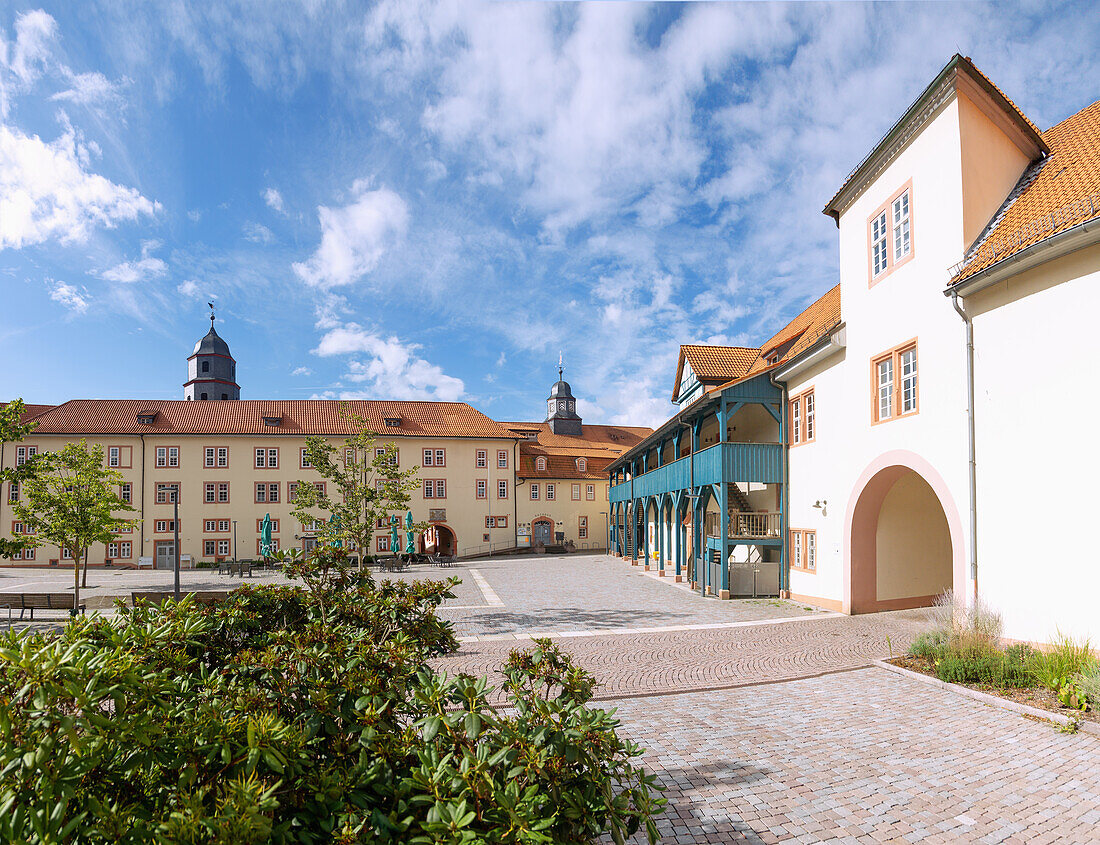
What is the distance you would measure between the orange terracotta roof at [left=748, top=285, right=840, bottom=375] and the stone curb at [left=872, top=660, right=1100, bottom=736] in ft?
30.5

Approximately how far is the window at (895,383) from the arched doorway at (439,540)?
32182 millimetres

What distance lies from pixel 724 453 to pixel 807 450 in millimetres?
2268

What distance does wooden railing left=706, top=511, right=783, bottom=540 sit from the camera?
1884 cm

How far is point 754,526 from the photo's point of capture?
20.5 metres

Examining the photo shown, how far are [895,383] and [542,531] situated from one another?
3512 centimetres

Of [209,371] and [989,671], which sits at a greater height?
[209,371]

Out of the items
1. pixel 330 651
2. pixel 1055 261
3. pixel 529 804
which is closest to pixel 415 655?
pixel 330 651

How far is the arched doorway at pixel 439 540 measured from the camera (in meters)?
42.1

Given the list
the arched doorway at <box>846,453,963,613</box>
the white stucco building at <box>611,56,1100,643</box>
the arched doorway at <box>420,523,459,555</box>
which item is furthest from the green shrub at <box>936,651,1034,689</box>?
the arched doorway at <box>420,523,459,555</box>

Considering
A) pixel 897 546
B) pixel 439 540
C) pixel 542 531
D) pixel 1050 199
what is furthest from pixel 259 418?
pixel 1050 199

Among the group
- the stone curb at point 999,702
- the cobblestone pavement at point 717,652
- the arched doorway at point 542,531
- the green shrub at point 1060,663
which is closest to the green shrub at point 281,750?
the cobblestone pavement at point 717,652

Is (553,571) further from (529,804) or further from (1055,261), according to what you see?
(529,804)

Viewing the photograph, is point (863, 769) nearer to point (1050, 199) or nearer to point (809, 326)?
point (1050, 199)

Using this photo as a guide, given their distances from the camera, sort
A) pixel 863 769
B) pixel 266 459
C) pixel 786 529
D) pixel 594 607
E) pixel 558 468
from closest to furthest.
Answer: pixel 863 769 → pixel 594 607 → pixel 786 529 → pixel 266 459 → pixel 558 468
